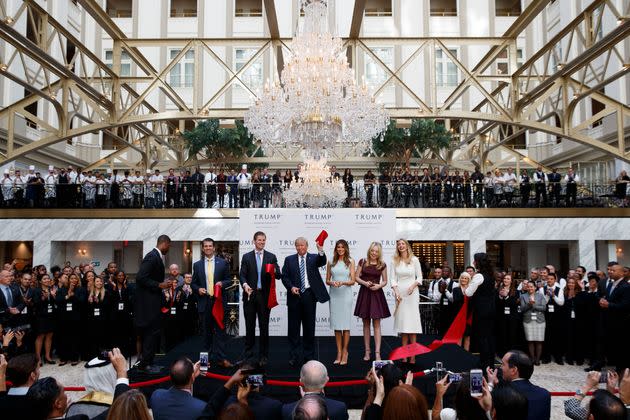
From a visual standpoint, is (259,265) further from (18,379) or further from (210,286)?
(18,379)

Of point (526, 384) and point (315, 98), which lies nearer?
point (526, 384)

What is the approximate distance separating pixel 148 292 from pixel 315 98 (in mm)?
5726

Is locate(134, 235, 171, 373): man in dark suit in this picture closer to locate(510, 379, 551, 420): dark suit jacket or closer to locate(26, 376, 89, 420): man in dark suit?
locate(26, 376, 89, 420): man in dark suit

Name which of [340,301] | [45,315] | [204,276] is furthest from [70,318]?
[340,301]

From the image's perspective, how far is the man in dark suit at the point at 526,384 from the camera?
3346mm

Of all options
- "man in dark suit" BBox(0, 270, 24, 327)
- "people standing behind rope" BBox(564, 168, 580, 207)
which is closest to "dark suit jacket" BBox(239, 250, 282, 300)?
"man in dark suit" BBox(0, 270, 24, 327)

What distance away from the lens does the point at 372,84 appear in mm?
27703

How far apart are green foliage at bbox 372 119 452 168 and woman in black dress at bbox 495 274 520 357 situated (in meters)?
13.2

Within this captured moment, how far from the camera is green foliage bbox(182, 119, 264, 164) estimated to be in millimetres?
22031

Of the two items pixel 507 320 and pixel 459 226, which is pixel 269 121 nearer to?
pixel 507 320

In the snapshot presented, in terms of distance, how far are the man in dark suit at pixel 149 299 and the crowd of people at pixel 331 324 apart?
0.01 m

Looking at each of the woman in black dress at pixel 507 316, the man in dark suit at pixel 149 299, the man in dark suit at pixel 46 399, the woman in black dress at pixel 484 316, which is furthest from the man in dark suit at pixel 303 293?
the man in dark suit at pixel 46 399

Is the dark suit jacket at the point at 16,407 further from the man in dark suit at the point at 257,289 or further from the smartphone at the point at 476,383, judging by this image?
the man in dark suit at the point at 257,289

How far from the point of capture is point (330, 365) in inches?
268
